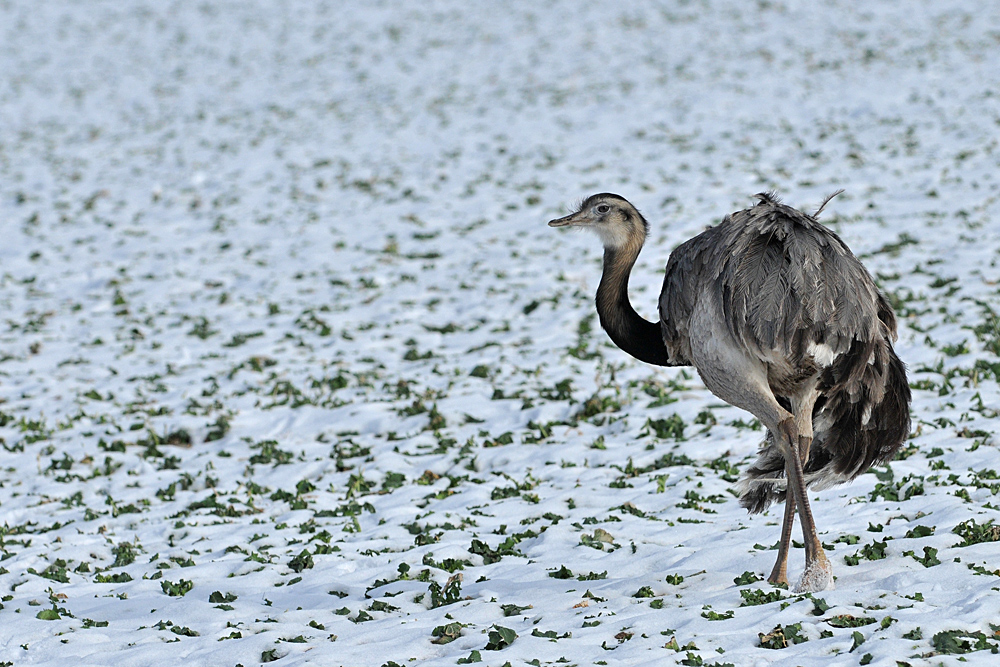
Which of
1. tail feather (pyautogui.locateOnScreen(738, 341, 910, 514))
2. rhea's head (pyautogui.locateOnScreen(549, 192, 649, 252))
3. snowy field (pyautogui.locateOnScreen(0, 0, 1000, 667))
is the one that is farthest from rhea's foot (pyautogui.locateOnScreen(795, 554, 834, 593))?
rhea's head (pyautogui.locateOnScreen(549, 192, 649, 252))

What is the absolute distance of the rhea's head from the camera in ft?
21.0

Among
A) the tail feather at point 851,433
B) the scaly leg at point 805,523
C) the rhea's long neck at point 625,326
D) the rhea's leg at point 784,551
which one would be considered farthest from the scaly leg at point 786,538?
the rhea's long neck at point 625,326

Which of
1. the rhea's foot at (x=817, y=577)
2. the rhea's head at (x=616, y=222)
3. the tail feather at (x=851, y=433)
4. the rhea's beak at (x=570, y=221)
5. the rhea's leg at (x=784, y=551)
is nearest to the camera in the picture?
the rhea's foot at (x=817, y=577)

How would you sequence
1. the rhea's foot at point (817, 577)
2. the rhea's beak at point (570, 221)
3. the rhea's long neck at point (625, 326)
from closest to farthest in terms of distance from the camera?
the rhea's foot at point (817, 577), the rhea's long neck at point (625, 326), the rhea's beak at point (570, 221)

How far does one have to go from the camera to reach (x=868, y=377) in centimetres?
587

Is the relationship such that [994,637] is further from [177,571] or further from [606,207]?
[177,571]

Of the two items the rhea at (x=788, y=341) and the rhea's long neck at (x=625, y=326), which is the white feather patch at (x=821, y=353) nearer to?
the rhea at (x=788, y=341)

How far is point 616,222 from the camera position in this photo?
6.41 metres

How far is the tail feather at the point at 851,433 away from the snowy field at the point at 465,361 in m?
0.47

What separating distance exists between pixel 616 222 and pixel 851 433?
2.02 m

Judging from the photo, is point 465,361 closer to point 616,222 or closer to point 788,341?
point 616,222

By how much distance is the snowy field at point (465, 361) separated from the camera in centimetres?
564

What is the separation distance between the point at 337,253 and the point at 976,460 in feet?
37.2

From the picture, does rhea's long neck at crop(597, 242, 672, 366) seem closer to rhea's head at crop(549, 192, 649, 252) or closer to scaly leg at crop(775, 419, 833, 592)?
rhea's head at crop(549, 192, 649, 252)
